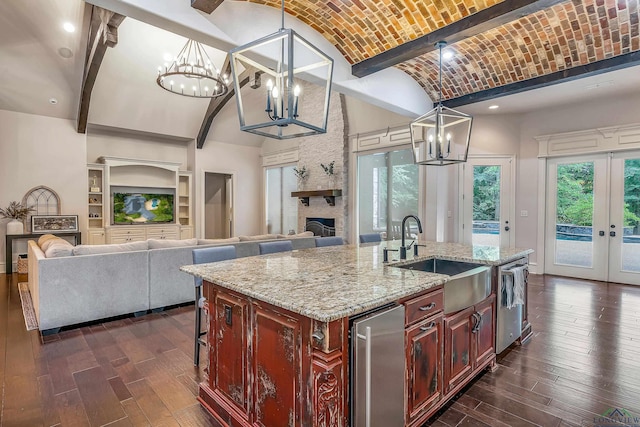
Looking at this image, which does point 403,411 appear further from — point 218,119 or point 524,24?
point 218,119

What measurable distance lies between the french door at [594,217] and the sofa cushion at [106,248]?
22.9ft

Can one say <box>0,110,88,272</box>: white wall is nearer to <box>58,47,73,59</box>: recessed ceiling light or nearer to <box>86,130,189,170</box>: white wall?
<box>86,130,189,170</box>: white wall

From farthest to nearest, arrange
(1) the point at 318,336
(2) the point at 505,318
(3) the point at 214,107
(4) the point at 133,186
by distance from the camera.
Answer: (4) the point at 133,186
(3) the point at 214,107
(2) the point at 505,318
(1) the point at 318,336

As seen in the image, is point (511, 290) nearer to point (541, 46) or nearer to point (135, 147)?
point (541, 46)

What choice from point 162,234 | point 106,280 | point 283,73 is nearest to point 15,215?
point 162,234

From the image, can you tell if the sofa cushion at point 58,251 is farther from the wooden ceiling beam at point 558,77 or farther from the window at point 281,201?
the wooden ceiling beam at point 558,77

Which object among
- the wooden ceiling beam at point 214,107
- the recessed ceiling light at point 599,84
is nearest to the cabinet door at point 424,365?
the recessed ceiling light at point 599,84

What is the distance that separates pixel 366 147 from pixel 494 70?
9.99 feet

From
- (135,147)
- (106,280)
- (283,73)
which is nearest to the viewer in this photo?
(283,73)

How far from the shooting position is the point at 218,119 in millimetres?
8812

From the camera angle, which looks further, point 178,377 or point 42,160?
point 42,160

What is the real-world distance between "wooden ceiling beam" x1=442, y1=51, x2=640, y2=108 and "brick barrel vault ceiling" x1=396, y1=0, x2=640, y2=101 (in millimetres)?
60

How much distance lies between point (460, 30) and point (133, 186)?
7990 millimetres

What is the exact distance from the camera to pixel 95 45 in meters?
5.56
